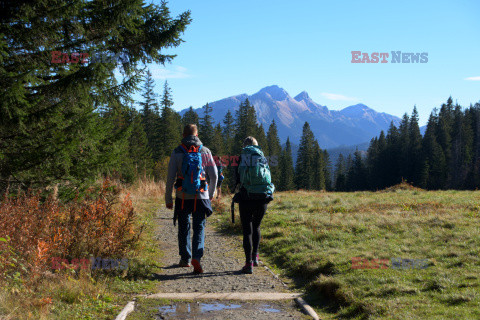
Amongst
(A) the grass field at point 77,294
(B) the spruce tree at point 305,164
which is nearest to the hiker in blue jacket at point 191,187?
(A) the grass field at point 77,294

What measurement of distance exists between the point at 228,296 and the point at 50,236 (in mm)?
2738

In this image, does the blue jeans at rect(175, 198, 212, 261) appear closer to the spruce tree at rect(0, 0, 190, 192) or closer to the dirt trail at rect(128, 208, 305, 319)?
the dirt trail at rect(128, 208, 305, 319)

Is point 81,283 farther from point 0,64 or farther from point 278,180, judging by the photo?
point 278,180

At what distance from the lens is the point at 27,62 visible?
7.18 m

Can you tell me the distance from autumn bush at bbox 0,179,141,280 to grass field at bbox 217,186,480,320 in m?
3.02

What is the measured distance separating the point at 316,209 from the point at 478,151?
8869 centimetres

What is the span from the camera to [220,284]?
552 centimetres

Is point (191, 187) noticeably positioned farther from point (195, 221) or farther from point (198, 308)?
point (198, 308)

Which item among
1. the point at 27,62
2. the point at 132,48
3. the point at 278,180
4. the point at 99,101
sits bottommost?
the point at 278,180

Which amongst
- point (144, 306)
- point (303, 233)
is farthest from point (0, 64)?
point (303, 233)

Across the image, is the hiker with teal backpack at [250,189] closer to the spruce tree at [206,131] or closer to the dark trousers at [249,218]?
the dark trousers at [249,218]

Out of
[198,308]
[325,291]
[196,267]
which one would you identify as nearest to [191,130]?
[196,267]

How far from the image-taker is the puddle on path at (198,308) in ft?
14.0

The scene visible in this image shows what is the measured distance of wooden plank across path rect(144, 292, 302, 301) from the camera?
191 inches
